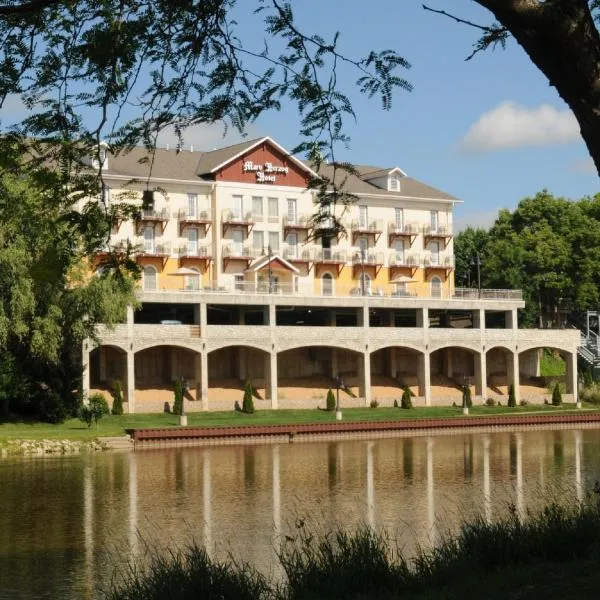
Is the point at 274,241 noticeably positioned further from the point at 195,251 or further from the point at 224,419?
the point at 224,419

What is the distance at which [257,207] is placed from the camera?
71.9 meters

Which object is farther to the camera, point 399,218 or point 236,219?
point 399,218

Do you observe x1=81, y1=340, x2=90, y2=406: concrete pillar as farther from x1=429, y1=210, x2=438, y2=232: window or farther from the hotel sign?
x1=429, y1=210, x2=438, y2=232: window

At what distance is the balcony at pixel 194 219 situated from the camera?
6950cm

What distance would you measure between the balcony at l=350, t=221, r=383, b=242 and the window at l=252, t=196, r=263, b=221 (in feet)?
21.0

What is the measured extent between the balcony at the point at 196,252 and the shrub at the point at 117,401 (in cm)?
1371

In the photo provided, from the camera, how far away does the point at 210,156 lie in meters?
74.2

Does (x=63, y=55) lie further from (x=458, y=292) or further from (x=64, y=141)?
(x=458, y=292)

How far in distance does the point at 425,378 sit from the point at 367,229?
39.9 ft

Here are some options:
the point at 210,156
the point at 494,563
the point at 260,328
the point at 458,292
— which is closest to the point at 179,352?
the point at 260,328

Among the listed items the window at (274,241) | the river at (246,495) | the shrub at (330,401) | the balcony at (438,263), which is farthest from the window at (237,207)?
the river at (246,495)

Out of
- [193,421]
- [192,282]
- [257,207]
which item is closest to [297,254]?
[257,207]

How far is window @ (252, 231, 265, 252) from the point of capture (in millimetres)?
71812

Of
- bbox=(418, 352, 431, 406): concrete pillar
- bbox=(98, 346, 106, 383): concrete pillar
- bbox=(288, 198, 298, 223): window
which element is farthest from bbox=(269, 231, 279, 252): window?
bbox=(98, 346, 106, 383): concrete pillar
